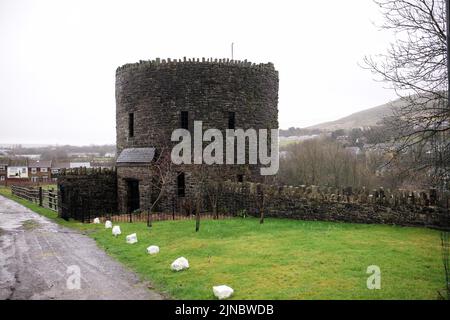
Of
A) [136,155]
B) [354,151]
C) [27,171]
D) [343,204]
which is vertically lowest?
[27,171]

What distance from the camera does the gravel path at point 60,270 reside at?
9.05m

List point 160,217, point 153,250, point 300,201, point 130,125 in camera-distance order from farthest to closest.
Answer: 1. point 130,125
2. point 160,217
3. point 300,201
4. point 153,250

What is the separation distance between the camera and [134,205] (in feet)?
80.8

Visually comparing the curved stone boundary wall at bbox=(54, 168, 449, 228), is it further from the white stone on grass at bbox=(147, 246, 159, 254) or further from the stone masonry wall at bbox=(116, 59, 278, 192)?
the white stone on grass at bbox=(147, 246, 159, 254)

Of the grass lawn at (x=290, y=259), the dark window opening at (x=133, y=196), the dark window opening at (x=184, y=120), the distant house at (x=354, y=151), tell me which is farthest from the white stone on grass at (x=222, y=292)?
the distant house at (x=354, y=151)

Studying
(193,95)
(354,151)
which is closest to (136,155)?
(193,95)

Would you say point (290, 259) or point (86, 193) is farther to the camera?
point (86, 193)

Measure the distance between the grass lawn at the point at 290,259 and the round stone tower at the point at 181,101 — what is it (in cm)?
784

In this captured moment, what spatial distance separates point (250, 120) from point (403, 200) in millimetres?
10808

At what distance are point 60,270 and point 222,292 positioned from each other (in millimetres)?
5184

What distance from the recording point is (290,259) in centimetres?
1076

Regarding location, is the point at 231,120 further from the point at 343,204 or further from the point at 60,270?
the point at 60,270
